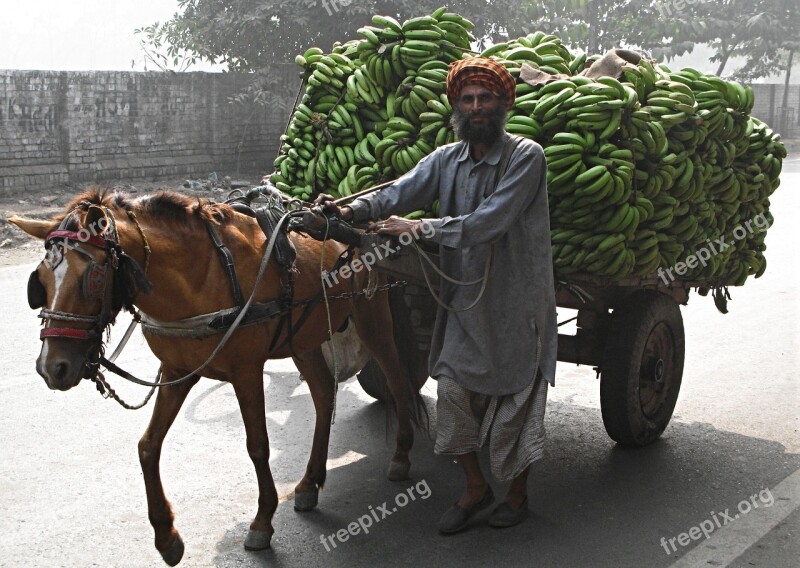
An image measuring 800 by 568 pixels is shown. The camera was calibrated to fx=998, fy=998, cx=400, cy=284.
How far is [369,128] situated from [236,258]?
1804 mm

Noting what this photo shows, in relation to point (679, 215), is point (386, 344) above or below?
below

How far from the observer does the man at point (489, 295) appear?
171 inches

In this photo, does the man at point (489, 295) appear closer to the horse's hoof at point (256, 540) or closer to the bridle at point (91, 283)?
the horse's hoof at point (256, 540)

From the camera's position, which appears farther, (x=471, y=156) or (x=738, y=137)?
(x=738, y=137)

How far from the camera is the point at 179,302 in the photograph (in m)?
4.02

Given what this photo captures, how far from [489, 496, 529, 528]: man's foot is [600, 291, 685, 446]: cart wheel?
1019 mm

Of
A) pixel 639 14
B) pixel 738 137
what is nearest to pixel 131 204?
pixel 738 137

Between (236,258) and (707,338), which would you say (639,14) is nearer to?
(707,338)

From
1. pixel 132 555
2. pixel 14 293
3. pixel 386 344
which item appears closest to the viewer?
pixel 132 555

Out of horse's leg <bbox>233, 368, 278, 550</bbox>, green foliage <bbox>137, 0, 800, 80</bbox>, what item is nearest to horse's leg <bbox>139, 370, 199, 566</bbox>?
horse's leg <bbox>233, 368, 278, 550</bbox>

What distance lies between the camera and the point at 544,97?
5.10m

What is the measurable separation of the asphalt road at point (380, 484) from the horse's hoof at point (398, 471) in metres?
0.08

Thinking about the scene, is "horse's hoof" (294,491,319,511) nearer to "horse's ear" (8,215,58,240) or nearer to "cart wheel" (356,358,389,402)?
"cart wheel" (356,358,389,402)

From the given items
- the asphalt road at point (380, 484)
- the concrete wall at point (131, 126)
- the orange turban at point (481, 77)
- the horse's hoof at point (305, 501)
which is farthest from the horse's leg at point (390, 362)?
the concrete wall at point (131, 126)
